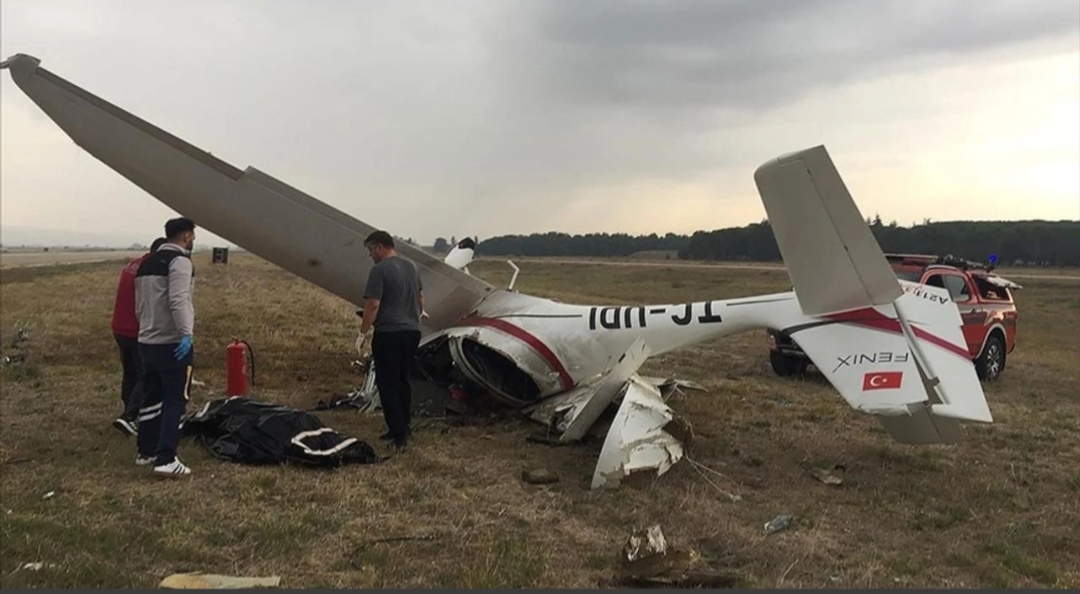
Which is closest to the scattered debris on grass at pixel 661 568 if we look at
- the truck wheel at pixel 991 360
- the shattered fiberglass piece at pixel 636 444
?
the shattered fiberglass piece at pixel 636 444

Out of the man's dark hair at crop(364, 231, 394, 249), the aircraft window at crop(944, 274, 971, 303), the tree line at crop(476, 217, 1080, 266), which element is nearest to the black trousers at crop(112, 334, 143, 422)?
the man's dark hair at crop(364, 231, 394, 249)

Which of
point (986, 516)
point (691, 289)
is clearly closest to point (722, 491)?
point (986, 516)

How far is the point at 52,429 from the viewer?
692 centimetres

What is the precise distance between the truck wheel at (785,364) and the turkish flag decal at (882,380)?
6625 mm

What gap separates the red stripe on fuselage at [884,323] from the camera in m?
5.80

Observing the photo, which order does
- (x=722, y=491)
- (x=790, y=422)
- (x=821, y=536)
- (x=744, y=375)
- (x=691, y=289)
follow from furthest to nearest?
1. (x=691, y=289)
2. (x=744, y=375)
3. (x=790, y=422)
4. (x=722, y=491)
5. (x=821, y=536)

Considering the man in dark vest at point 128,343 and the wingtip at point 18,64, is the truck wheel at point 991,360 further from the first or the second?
the wingtip at point 18,64

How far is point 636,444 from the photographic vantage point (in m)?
5.68

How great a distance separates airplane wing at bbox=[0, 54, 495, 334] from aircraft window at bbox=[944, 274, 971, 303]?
928 cm

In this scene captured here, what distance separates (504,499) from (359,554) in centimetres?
141

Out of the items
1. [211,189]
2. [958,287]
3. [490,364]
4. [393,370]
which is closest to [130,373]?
[211,189]

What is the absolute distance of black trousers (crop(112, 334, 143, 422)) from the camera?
6834 mm

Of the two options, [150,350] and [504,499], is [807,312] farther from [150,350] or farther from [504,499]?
[150,350]

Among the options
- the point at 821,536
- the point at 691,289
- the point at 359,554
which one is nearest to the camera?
the point at 359,554
